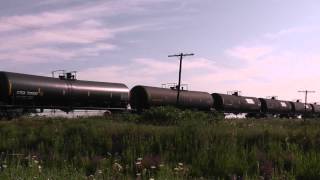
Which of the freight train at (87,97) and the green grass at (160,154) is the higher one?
the freight train at (87,97)

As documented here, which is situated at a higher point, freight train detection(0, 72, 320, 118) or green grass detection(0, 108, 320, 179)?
freight train detection(0, 72, 320, 118)

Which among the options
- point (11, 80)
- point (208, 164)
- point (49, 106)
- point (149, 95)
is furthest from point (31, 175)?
point (149, 95)

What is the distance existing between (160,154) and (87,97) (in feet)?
85.9

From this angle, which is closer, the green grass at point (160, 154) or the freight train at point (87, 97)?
the green grass at point (160, 154)

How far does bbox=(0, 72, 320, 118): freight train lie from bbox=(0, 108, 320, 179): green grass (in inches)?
520

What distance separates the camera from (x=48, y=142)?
1738 centimetres

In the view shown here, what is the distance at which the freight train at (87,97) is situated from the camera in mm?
32500

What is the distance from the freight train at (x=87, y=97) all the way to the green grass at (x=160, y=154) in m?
13.2

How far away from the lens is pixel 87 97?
1524 inches

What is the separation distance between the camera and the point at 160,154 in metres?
13.3

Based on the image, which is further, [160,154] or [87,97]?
[87,97]

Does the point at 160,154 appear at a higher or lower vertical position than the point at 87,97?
lower

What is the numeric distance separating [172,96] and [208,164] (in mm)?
36090

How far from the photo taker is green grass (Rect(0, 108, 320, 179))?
9.83 m
